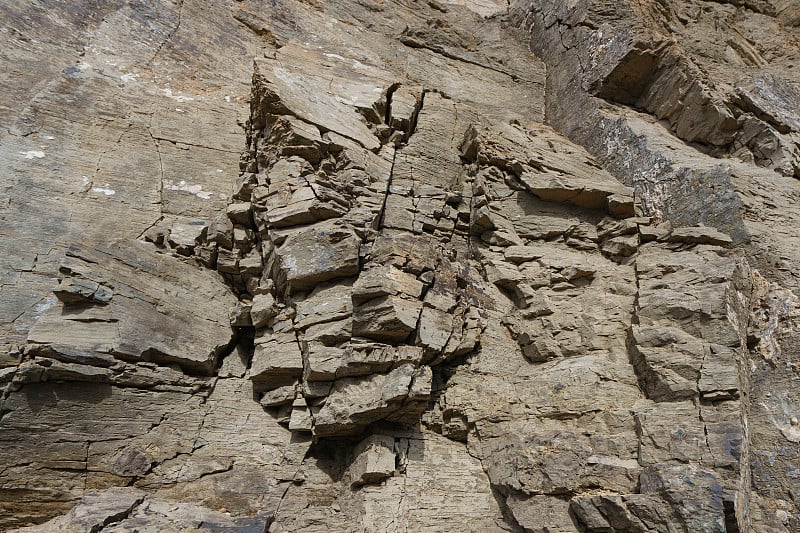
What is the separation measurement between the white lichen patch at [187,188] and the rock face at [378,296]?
8cm

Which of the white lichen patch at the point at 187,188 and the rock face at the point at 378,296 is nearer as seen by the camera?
the rock face at the point at 378,296

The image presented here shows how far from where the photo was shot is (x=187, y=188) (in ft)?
28.1

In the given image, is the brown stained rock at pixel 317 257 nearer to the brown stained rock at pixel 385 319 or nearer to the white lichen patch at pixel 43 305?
the brown stained rock at pixel 385 319

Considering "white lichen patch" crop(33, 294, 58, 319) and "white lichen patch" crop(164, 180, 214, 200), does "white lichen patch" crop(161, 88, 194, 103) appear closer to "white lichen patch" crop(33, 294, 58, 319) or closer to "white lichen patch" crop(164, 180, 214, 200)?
"white lichen patch" crop(164, 180, 214, 200)

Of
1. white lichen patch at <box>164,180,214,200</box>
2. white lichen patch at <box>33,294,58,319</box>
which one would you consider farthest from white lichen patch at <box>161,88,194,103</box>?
white lichen patch at <box>33,294,58,319</box>

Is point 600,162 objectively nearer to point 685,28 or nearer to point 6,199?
point 685,28

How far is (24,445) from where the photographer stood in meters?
5.62

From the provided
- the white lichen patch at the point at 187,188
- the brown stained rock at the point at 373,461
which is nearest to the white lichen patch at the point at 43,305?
the white lichen patch at the point at 187,188

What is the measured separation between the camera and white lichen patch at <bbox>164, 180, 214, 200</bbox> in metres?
8.47

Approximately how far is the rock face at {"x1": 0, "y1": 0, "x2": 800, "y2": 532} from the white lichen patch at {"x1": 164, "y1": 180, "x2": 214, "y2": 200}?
83 millimetres

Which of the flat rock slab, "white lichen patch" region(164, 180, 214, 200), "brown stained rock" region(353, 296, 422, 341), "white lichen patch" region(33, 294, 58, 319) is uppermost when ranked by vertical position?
"brown stained rock" region(353, 296, 422, 341)

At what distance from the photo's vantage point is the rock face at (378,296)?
5781 mm

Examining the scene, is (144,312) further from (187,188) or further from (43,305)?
(187,188)

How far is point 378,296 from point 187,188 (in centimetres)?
408
